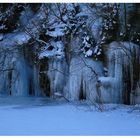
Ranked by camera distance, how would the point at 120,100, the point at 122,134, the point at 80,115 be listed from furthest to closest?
the point at 120,100
the point at 80,115
the point at 122,134

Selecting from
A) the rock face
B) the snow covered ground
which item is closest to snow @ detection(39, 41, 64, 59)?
the rock face

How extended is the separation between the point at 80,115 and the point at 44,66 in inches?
27.7

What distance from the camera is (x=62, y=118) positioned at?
3.37 m

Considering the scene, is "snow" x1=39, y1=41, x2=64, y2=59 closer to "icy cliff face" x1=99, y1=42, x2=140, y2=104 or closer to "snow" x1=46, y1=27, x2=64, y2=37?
"snow" x1=46, y1=27, x2=64, y2=37

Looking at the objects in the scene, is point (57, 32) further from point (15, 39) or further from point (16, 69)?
point (16, 69)

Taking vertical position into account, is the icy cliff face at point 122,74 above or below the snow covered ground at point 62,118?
above

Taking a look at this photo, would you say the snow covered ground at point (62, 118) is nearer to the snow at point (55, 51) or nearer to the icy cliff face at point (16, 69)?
the icy cliff face at point (16, 69)

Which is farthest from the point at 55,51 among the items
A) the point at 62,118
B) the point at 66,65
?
the point at 62,118

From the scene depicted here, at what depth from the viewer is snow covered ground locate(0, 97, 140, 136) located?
3.11 m

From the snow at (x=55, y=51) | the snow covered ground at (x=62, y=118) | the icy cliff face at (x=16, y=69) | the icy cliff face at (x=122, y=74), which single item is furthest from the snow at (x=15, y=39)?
the icy cliff face at (x=122, y=74)

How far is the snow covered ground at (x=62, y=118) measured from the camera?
10.2 ft

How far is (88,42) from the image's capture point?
387cm

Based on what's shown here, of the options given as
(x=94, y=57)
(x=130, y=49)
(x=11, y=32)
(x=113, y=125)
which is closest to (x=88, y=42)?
(x=94, y=57)

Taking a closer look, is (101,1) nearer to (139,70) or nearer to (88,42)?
(88,42)
